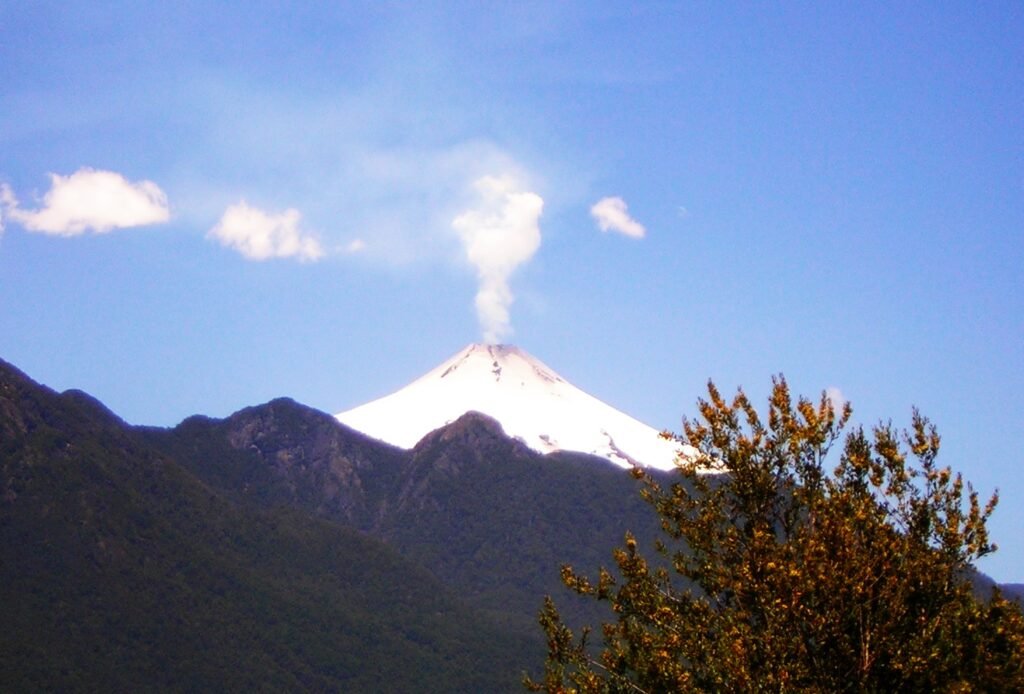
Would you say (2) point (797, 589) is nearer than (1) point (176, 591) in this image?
Yes

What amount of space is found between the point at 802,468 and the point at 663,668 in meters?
3.60

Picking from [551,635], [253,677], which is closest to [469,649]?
[253,677]

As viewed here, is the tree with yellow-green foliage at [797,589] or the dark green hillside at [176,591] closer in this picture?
the tree with yellow-green foliage at [797,589]

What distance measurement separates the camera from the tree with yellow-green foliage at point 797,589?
49.2 ft

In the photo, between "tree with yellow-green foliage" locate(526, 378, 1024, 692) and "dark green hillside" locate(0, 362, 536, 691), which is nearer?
"tree with yellow-green foliage" locate(526, 378, 1024, 692)

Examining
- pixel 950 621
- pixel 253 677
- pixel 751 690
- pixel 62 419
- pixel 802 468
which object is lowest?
pixel 253 677

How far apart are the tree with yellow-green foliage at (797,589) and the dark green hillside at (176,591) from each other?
108 metres

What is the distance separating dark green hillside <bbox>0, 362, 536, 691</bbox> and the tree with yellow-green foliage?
107836mm

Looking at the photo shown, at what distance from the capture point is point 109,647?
5098 inches

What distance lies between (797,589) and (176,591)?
145 metres

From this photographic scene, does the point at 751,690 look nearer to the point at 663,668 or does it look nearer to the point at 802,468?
the point at 663,668

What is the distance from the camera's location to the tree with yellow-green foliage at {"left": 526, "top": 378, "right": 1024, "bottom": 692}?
15.0 m

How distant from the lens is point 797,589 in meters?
15.1

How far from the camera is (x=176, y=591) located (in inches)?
5920
